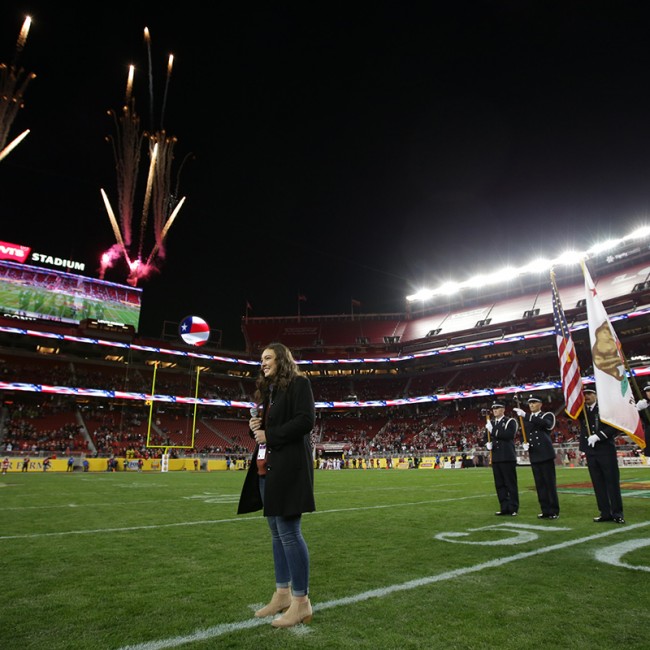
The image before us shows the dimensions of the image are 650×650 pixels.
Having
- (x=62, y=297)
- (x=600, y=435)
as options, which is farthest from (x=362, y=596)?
(x=62, y=297)

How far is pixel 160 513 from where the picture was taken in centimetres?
911

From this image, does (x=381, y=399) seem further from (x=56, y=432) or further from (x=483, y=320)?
(x=56, y=432)

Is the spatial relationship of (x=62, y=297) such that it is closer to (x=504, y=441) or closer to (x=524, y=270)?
(x=504, y=441)

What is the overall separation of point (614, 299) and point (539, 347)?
9.19 metres

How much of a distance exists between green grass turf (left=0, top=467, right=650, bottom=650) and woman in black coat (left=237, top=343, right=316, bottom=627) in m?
0.22

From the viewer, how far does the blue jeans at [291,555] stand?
317 cm

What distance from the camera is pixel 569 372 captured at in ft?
32.6

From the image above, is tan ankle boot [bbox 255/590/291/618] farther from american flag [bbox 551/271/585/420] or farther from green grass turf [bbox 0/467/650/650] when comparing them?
american flag [bbox 551/271/585/420]

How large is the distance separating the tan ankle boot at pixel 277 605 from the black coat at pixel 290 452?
2.07 ft

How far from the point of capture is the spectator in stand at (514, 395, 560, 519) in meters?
7.46

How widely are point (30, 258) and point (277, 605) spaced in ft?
175

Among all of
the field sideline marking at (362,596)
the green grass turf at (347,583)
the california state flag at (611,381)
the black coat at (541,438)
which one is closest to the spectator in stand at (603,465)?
the california state flag at (611,381)

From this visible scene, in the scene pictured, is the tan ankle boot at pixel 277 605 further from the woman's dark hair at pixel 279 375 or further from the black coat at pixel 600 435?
the black coat at pixel 600 435

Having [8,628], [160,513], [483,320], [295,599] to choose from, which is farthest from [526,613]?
[483,320]
